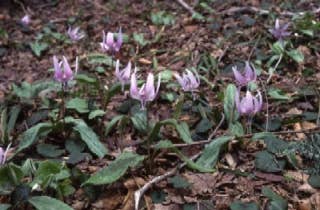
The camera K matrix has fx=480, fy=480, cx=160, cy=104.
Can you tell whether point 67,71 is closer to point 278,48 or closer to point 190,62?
point 190,62

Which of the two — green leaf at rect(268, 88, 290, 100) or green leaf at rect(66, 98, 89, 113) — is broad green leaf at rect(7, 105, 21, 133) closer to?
green leaf at rect(66, 98, 89, 113)


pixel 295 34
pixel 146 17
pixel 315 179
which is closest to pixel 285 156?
pixel 315 179

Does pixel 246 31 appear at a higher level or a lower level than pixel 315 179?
higher

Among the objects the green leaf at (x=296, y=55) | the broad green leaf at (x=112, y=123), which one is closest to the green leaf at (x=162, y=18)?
the green leaf at (x=296, y=55)

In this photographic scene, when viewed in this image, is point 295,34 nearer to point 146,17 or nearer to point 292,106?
point 292,106

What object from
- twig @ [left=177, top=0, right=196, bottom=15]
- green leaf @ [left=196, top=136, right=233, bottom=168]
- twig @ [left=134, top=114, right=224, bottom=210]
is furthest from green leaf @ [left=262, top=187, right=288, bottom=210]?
twig @ [left=177, top=0, right=196, bottom=15]

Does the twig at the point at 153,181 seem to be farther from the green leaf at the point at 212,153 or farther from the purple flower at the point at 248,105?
the purple flower at the point at 248,105
